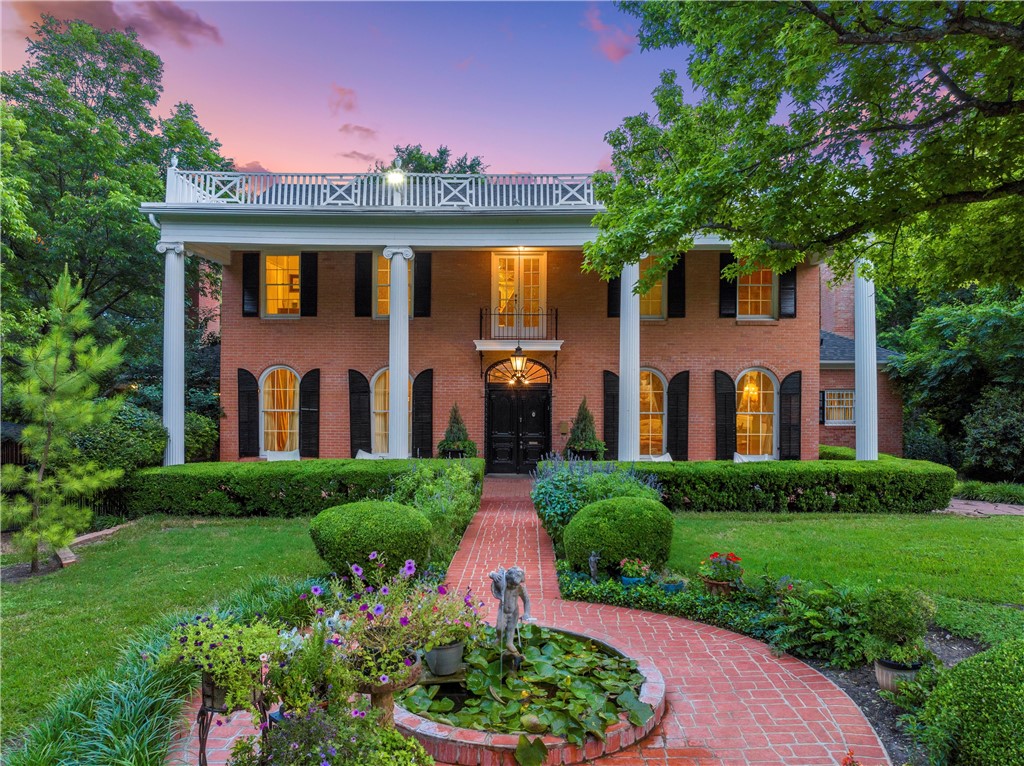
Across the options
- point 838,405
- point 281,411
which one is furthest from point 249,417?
point 838,405

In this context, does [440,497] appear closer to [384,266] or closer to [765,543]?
[765,543]

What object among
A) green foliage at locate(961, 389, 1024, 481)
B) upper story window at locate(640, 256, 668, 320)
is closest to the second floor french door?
upper story window at locate(640, 256, 668, 320)

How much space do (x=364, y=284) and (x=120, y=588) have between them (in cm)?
1002

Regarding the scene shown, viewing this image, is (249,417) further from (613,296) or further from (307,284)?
(613,296)

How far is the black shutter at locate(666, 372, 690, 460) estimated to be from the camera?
49.3 ft

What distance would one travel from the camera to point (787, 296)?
Answer: 1510 centimetres

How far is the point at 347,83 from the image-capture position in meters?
11.2

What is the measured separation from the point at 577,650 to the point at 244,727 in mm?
2644

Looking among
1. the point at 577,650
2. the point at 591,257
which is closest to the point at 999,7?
the point at 591,257

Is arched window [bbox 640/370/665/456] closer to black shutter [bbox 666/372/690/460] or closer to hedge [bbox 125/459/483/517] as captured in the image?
black shutter [bbox 666/372/690/460]

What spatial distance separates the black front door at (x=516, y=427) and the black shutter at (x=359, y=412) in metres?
3.46

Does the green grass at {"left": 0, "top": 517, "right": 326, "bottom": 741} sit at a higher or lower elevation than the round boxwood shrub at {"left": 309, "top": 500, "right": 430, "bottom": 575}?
lower

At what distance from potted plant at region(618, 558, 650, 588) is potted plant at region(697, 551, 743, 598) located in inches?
28.2

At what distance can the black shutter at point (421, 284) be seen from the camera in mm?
15258
